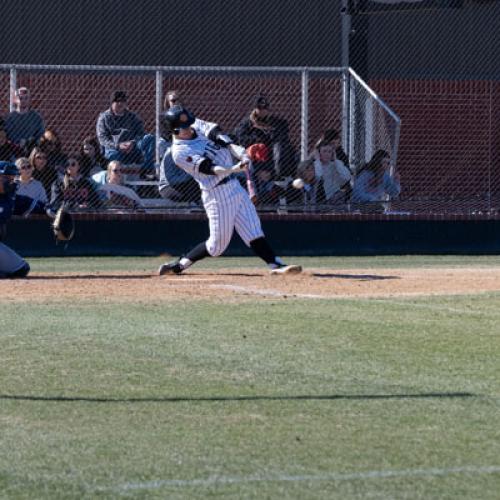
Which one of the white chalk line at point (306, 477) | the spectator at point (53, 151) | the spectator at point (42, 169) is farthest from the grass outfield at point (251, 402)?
the spectator at point (53, 151)

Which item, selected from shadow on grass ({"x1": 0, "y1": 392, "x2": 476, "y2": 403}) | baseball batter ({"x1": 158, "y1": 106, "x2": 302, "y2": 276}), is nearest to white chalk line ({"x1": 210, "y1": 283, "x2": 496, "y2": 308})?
baseball batter ({"x1": 158, "y1": 106, "x2": 302, "y2": 276})

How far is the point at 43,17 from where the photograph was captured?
20750 millimetres

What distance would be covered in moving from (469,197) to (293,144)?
3.17m

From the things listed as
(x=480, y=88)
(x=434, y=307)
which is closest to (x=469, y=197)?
(x=480, y=88)

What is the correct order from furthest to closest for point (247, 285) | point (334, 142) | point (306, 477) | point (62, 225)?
point (334, 142) < point (62, 225) < point (247, 285) < point (306, 477)

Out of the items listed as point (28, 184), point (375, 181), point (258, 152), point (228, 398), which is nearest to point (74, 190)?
point (28, 184)

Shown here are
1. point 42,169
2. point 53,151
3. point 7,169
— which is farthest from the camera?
point 53,151

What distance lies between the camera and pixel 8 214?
1356cm

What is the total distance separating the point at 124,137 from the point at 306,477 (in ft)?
40.9

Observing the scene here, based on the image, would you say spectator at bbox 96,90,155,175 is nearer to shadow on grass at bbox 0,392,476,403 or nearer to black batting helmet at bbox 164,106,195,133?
black batting helmet at bbox 164,106,195,133

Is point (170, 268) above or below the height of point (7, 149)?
below

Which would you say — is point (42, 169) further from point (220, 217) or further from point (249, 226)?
point (249, 226)

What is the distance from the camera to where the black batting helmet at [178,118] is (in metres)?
13.1

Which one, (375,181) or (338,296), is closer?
(338,296)
